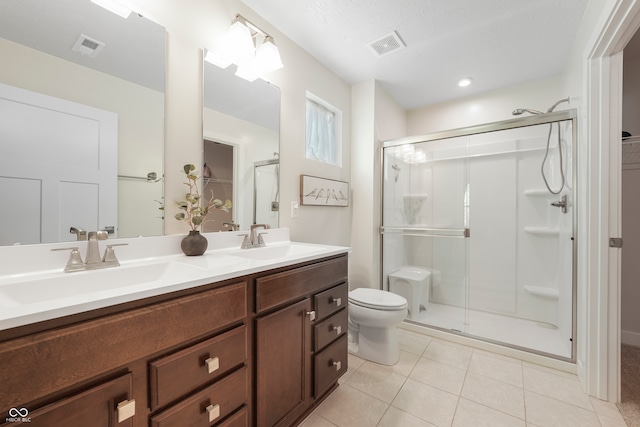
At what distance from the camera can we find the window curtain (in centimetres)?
219

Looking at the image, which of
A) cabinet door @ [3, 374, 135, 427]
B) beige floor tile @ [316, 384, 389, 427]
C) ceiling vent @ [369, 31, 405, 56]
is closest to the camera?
cabinet door @ [3, 374, 135, 427]

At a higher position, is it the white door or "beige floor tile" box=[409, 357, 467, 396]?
the white door

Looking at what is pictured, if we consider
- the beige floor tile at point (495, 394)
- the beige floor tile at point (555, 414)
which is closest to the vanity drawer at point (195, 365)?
the beige floor tile at point (495, 394)

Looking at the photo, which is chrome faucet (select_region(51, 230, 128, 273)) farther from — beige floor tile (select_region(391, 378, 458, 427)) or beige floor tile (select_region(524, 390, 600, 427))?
beige floor tile (select_region(524, 390, 600, 427))

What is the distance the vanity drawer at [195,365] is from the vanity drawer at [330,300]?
0.46m

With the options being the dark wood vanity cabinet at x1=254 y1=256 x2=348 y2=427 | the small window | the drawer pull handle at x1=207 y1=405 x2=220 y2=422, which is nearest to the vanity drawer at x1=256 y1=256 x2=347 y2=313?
the dark wood vanity cabinet at x1=254 y1=256 x2=348 y2=427

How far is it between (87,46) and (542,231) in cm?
332

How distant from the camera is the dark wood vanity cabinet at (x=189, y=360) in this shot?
60cm

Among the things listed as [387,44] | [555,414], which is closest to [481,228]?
[555,414]

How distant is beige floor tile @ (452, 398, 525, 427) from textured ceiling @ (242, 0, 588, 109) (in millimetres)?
2299

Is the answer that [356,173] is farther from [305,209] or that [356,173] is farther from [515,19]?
[515,19]

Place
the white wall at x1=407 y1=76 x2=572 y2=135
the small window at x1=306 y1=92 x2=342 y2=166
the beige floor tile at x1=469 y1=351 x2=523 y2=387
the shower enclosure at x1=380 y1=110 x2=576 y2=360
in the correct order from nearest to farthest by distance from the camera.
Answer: the beige floor tile at x1=469 y1=351 x2=523 y2=387 → the small window at x1=306 y1=92 x2=342 y2=166 → the shower enclosure at x1=380 y1=110 x2=576 y2=360 → the white wall at x1=407 y1=76 x2=572 y2=135

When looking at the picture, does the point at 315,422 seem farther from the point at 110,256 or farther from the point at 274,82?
the point at 274,82

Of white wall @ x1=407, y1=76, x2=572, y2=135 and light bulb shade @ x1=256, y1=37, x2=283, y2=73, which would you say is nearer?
light bulb shade @ x1=256, y1=37, x2=283, y2=73
